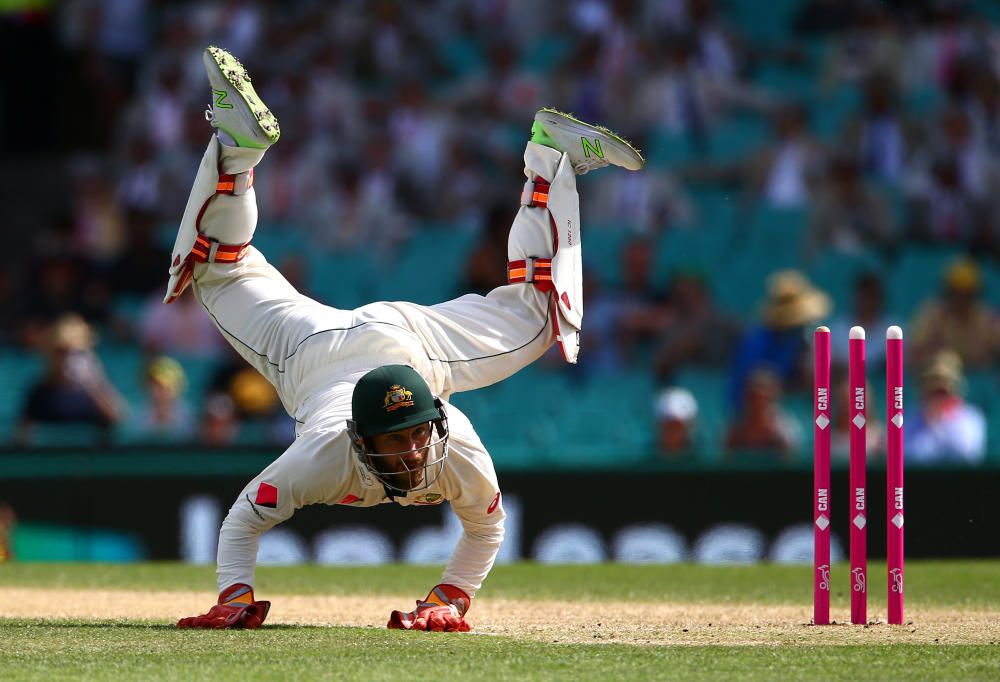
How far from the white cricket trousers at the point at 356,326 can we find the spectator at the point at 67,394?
4909 millimetres

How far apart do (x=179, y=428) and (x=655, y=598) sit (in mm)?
4890

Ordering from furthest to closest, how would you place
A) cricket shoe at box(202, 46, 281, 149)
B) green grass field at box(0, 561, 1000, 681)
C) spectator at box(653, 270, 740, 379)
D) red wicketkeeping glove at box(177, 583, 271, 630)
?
1. spectator at box(653, 270, 740, 379)
2. cricket shoe at box(202, 46, 281, 149)
3. red wicketkeeping glove at box(177, 583, 271, 630)
4. green grass field at box(0, 561, 1000, 681)

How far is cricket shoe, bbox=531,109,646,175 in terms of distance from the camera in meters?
6.99

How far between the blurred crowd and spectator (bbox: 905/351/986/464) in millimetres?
400

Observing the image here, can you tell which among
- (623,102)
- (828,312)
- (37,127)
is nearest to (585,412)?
(828,312)

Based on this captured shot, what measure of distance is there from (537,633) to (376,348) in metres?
1.33

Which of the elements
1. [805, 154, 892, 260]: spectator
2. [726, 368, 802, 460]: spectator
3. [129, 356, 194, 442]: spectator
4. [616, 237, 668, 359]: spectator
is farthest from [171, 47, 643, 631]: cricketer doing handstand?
[805, 154, 892, 260]: spectator

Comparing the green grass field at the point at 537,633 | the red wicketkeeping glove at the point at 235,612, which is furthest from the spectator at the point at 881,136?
the red wicketkeeping glove at the point at 235,612

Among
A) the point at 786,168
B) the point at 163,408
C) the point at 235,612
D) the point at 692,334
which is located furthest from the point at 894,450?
the point at 786,168

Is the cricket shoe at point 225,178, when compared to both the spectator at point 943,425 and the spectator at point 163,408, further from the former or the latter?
the spectator at point 943,425

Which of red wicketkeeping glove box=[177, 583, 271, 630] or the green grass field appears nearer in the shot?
the green grass field

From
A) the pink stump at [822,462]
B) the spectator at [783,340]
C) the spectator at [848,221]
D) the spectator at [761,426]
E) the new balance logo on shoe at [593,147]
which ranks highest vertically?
the spectator at [848,221]

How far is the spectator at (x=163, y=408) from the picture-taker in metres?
11.7

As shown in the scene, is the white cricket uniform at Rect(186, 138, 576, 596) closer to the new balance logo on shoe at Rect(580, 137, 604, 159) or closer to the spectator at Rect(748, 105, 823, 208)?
the new balance logo on shoe at Rect(580, 137, 604, 159)
